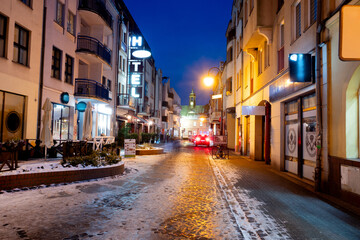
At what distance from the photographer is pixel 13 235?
13.3 feet

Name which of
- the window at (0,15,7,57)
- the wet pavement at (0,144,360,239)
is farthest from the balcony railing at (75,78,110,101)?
the wet pavement at (0,144,360,239)

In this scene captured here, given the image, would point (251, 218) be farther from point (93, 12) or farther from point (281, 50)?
point (93, 12)

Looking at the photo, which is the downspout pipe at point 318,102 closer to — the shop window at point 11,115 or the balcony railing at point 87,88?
the shop window at point 11,115

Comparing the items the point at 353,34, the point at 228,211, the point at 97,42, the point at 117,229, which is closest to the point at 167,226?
the point at 117,229

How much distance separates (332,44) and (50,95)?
1562cm

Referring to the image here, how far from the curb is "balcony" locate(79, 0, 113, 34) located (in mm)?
16033

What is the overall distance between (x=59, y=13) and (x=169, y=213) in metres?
17.8

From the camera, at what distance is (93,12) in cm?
2150

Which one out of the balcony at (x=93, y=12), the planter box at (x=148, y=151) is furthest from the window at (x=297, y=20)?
the balcony at (x=93, y=12)

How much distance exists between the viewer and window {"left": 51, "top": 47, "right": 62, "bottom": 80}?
1788 centimetres

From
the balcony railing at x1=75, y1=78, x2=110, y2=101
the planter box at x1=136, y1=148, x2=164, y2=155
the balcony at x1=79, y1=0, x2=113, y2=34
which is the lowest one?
the planter box at x1=136, y1=148, x2=164, y2=155

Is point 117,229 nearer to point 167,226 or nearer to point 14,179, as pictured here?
point 167,226

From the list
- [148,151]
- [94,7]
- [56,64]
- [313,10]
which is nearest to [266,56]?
[313,10]

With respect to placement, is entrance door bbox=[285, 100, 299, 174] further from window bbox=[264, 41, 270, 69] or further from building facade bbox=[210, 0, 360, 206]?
window bbox=[264, 41, 270, 69]
